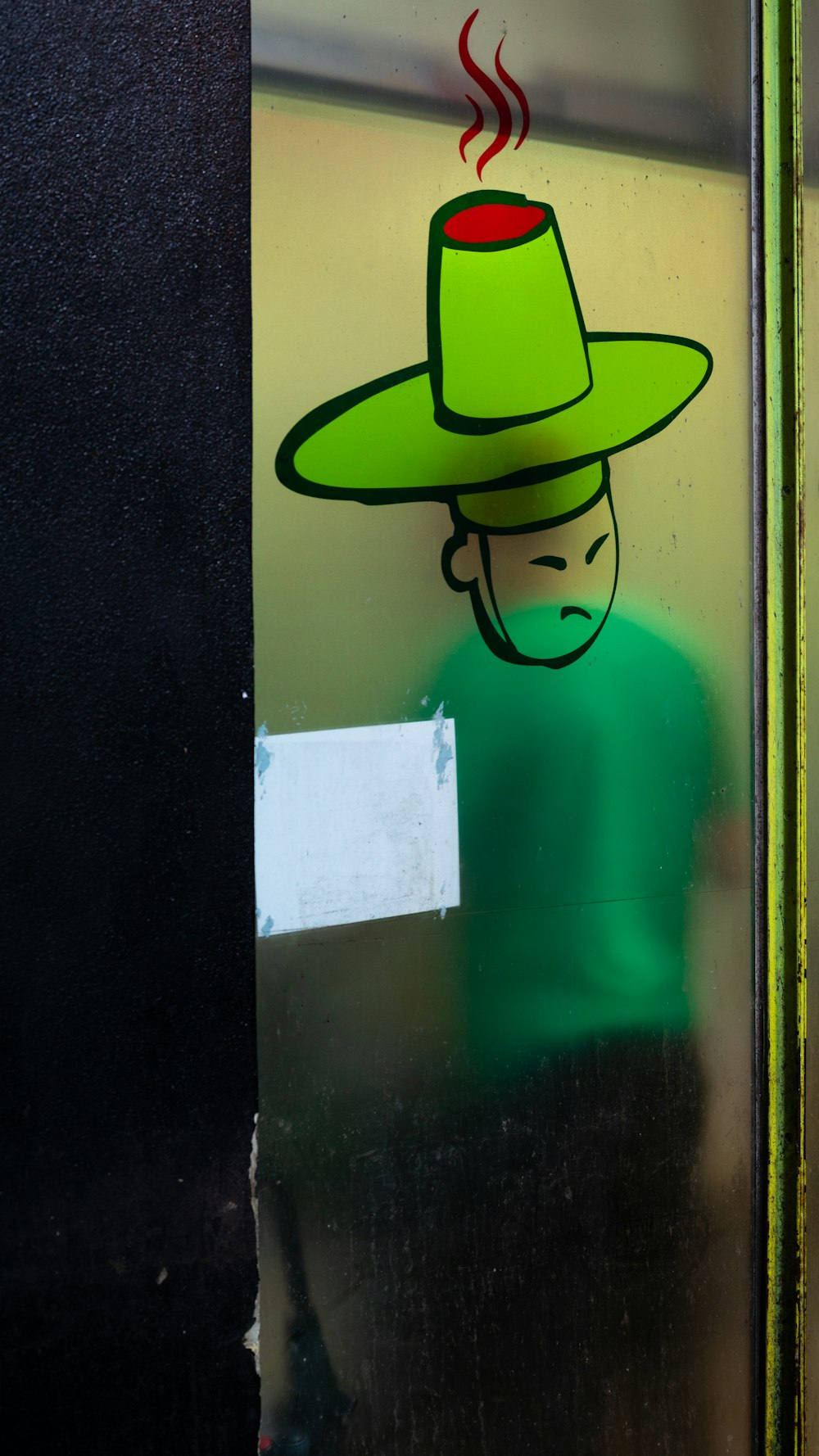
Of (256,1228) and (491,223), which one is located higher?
(491,223)

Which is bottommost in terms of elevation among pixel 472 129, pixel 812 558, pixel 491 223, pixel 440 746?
pixel 440 746

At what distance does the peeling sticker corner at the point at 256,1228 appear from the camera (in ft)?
6.72

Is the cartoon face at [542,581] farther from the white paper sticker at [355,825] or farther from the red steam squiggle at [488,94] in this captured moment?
the red steam squiggle at [488,94]

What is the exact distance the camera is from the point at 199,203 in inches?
79.2

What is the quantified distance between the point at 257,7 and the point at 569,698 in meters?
1.47

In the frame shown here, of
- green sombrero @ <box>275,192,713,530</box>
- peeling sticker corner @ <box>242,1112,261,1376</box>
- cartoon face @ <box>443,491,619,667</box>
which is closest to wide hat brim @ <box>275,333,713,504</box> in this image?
green sombrero @ <box>275,192,713,530</box>

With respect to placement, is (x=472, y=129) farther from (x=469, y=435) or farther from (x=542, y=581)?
(x=542, y=581)

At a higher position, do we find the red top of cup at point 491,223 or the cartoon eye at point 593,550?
the red top of cup at point 491,223

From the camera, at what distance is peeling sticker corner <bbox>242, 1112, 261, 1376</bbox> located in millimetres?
2049

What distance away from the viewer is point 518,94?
7.53 ft

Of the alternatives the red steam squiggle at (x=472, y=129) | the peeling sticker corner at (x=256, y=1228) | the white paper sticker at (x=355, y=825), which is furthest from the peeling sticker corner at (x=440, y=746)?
the red steam squiggle at (x=472, y=129)

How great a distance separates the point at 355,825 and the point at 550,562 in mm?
711

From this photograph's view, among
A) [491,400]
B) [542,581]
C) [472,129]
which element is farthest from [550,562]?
[472,129]

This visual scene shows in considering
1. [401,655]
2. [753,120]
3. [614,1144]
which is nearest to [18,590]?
[401,655]
